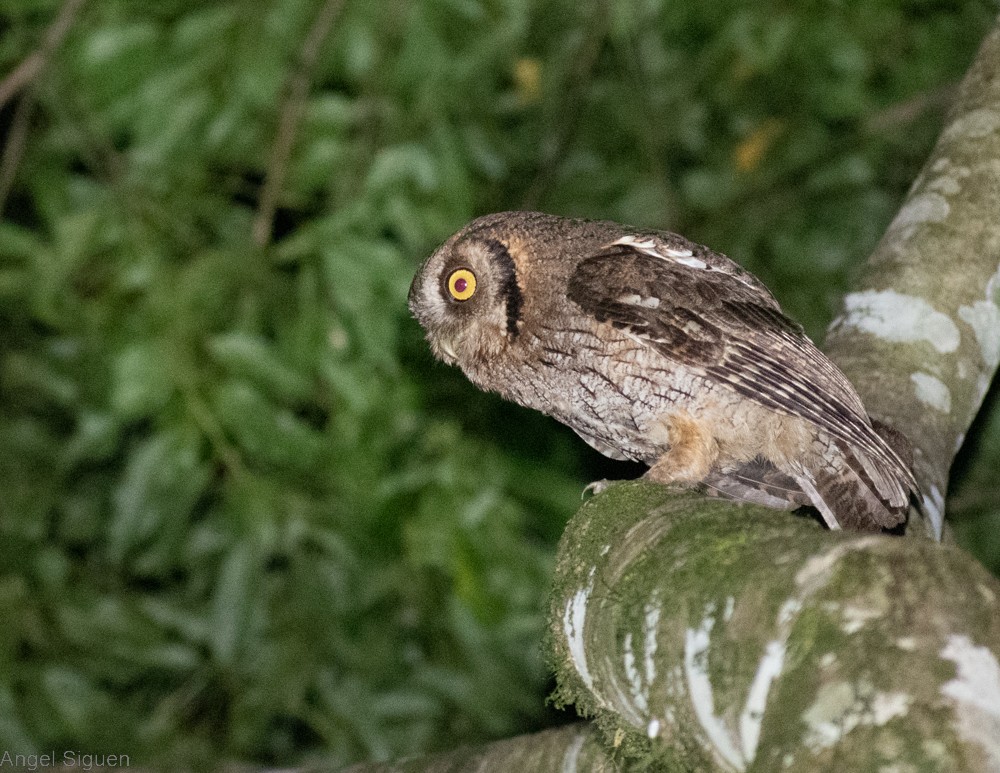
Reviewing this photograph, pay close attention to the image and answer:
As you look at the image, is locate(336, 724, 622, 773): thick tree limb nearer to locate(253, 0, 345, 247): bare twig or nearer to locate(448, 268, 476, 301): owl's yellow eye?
locate(448, 268, 476, 301): owl's yellow eye

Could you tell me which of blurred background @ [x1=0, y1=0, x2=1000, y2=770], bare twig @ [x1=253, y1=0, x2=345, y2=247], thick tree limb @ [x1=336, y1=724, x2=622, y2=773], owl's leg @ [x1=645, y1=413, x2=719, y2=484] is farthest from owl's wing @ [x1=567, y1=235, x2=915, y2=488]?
bare twig @ [x1=253, y1=0, x2=345, y2=247]

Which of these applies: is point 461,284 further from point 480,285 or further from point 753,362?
point 753,362

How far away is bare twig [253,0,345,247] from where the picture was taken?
3729 mm

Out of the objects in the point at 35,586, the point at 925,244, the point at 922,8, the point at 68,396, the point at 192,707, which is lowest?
the point at 192,707

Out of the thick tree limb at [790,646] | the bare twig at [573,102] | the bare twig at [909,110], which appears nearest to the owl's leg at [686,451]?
the thick tree limb at [790,646]

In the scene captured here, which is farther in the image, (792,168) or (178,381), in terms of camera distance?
(792,168)

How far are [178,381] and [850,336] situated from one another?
1.84m

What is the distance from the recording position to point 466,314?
2.58 meters

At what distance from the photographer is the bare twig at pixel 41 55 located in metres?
3.68

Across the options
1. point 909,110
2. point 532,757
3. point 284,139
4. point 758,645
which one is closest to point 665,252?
point 532,757

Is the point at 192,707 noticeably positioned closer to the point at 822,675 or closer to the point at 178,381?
the point at 178,381

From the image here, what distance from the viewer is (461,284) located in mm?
2600

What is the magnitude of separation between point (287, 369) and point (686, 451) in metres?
1.42

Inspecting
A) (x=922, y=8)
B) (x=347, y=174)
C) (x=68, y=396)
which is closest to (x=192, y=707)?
(x=68, y=396)
